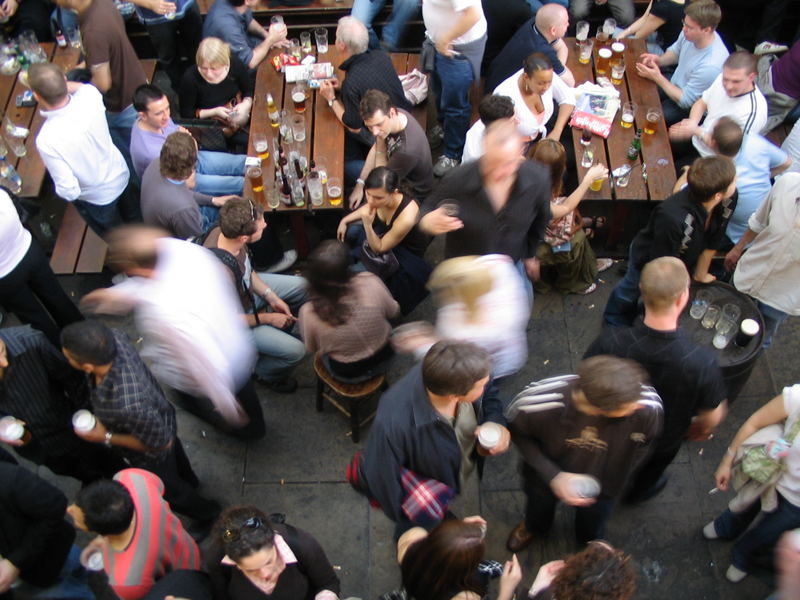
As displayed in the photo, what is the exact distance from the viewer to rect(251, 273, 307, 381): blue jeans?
434cm

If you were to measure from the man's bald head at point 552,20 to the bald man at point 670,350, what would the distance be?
2.75 metres

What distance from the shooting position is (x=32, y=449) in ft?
12.2

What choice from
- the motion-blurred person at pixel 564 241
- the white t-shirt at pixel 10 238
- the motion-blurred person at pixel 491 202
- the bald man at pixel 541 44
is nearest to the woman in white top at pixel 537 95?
the bald man at pixel 541 44

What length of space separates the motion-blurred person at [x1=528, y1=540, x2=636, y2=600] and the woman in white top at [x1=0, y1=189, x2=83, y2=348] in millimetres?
3581

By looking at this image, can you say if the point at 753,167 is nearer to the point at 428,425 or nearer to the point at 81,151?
the point at 428,425

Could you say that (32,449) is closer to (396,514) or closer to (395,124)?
(396,514)

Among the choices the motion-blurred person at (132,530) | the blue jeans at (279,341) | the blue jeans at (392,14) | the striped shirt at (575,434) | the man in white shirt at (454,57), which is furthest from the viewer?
the blue jeans at (392,14)

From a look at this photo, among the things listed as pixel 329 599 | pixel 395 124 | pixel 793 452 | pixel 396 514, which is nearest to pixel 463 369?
pixel 396 514

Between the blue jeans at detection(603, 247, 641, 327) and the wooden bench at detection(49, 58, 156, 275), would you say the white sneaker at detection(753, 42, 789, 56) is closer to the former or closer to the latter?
the blue jeans at detection(603, 247, 641, 327)

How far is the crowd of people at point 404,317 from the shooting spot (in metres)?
2.95

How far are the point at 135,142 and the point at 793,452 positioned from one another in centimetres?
432

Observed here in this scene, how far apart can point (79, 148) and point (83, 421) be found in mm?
2108

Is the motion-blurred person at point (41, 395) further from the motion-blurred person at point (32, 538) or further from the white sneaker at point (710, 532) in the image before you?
the white sneaker at point (710, 532)

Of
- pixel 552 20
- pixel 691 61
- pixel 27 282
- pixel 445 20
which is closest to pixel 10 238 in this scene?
pixel 27 282
